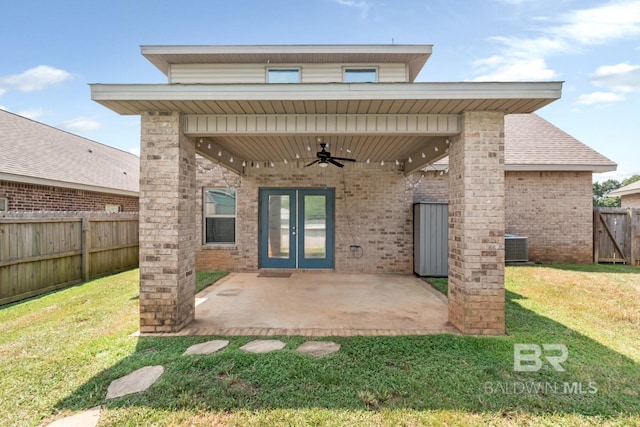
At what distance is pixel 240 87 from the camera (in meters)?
3.49

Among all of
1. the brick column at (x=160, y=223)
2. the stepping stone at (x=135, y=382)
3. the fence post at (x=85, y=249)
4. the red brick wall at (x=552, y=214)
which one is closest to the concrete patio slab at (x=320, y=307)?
the brick column at (x=160, y=223)

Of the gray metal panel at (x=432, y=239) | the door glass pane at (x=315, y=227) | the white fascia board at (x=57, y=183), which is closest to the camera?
the white fascia board at (x=57, y=183)

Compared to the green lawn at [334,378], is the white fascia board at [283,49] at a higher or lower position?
higher

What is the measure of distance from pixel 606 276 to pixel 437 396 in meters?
7.70

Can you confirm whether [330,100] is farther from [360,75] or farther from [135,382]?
[360,75]

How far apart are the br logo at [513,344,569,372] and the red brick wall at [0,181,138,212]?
1000 cm

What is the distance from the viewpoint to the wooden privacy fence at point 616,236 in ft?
29.3

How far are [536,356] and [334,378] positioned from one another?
7.66ft

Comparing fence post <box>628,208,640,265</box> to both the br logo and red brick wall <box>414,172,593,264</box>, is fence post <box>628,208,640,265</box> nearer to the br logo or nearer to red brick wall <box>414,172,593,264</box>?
red brick wall <box>414,172,593,264</box>

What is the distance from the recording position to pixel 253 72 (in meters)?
7.95

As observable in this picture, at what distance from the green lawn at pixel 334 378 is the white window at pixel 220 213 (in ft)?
13.2

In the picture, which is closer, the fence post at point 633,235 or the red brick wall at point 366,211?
the red brick wall at point 366,211

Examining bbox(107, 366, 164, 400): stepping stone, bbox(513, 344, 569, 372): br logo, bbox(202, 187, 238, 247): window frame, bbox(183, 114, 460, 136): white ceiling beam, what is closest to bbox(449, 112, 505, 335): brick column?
bbox(183, 114, 460, 136): white ceiling beam

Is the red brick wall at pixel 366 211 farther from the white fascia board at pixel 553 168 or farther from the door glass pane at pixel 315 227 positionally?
the white fascia board at pixel 553 168
